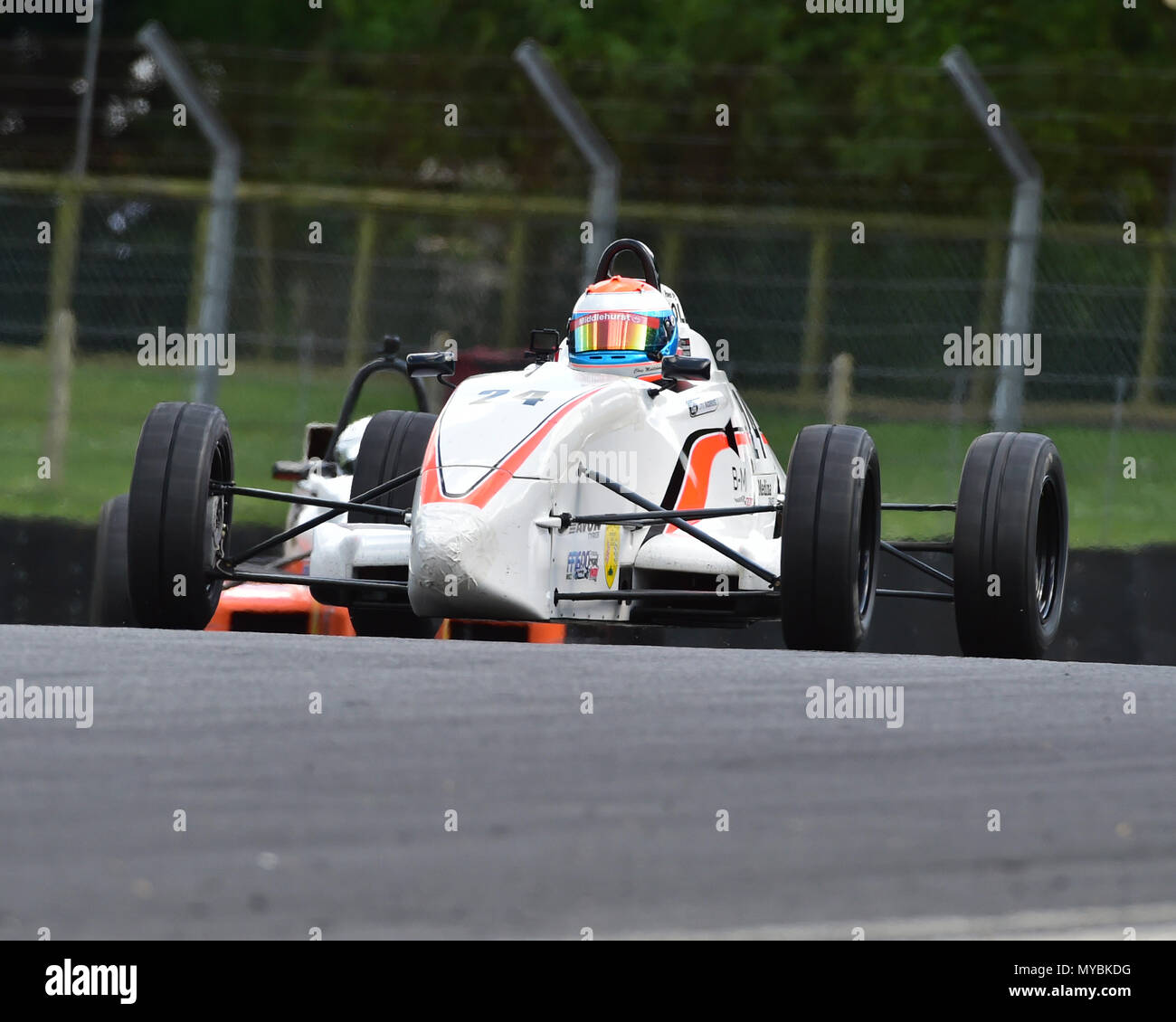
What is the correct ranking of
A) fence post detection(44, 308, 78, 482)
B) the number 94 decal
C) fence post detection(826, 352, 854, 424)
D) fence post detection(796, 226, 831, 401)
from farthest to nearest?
fence post detection(44, 308, 78, 482), fence post detection(796, 226, 831, 401), fence post detection(826, 352, 854, 424), the number 94 decal

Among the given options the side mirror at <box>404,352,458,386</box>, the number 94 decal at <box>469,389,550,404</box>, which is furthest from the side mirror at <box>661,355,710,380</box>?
the side mirror at <box>404,352,458,386</box>

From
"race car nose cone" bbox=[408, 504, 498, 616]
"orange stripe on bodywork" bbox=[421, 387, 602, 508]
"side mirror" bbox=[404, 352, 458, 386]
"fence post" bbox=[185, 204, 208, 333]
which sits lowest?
"race car nose cone" bbox=[408, 504, 498, 616]

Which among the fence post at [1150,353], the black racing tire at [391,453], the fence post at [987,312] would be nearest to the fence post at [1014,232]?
the fence post at [987,312]

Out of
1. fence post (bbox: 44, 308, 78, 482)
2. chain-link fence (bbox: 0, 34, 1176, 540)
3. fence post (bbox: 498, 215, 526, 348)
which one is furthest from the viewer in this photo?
fence post (bbox: 498, 215, 526, 348)

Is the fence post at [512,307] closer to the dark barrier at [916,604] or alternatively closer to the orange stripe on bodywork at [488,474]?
the dark barrier at [916,604]

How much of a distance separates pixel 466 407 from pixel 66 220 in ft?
19.9

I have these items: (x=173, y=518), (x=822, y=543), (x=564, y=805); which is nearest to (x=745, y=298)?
(x=822, y=543)

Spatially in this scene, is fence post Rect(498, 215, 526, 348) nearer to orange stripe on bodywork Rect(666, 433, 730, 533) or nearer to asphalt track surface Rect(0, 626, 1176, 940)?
orange stripe on bodywork Rect(666, 433, 730, 533)

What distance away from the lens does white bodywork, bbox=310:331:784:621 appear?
300 inches

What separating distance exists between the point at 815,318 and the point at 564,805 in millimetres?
8030

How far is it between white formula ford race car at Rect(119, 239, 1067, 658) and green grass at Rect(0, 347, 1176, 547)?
3281 millimetres

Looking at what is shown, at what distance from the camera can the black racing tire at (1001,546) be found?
26.9ft

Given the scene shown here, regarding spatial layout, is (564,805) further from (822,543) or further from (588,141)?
(588,141)

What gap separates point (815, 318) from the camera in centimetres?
1262
